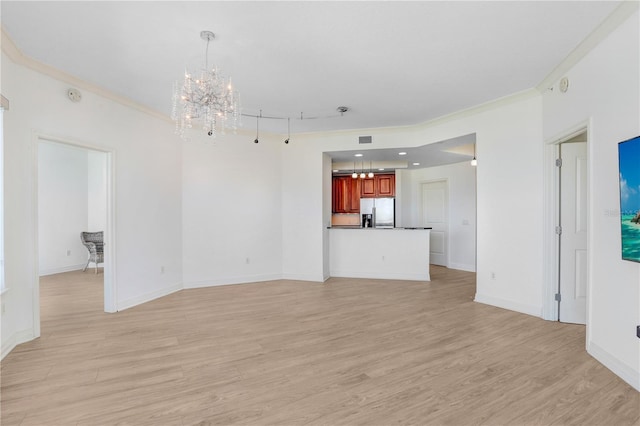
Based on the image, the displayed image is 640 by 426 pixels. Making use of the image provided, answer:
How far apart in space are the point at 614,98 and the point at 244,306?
15.3 ft

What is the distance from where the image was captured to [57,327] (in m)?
3.79

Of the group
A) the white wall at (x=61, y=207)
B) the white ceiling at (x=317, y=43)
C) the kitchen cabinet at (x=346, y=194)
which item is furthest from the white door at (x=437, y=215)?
the white wall at (x=61, y=207)

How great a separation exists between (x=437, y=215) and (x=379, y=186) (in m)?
1.67

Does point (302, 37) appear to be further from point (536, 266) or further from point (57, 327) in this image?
point (57, 327)

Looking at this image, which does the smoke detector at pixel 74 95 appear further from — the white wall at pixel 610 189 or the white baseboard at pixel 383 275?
the white wall at pixel 610 189

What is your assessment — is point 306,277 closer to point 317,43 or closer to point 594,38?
point 317,43

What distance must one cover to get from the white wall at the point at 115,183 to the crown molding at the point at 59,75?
1.8 inches

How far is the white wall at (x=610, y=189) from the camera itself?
97.3 inches

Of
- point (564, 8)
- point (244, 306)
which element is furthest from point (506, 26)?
point (244, 306)

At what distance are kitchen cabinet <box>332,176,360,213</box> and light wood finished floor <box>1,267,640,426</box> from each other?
4465 millimetres

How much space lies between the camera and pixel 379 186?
8602mm

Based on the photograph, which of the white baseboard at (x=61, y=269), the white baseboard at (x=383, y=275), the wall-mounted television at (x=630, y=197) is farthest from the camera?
the white baseboard at (x=61, y=269)

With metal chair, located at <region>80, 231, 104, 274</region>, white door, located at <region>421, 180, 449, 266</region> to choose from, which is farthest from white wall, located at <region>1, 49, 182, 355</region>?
white door, located at <region>421, 180, 449, 266</region>

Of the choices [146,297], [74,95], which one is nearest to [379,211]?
[146,297]
